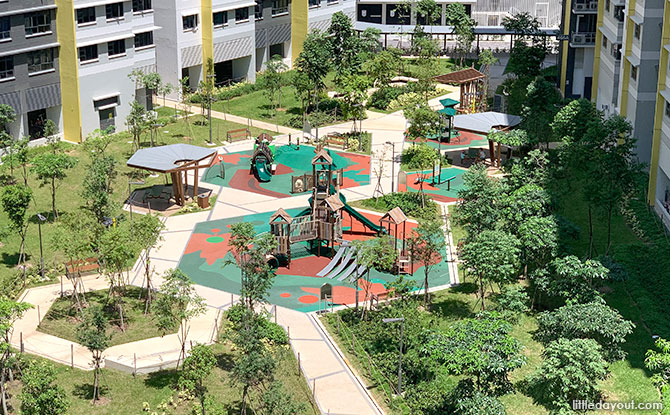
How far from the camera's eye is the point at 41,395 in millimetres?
38156

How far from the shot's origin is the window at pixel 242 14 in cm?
9738

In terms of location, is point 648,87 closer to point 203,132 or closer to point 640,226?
point 640,226

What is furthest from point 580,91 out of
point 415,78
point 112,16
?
point 112,16

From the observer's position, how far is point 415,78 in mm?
102250

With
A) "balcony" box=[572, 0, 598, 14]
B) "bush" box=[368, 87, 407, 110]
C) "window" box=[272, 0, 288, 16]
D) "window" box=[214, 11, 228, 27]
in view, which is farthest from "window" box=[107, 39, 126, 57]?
"balcony" box=[572, 0, 598, 14]

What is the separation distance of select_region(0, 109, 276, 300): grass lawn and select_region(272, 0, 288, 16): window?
20.8m

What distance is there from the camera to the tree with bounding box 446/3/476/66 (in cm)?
10856

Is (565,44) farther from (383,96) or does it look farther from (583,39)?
(383,96)

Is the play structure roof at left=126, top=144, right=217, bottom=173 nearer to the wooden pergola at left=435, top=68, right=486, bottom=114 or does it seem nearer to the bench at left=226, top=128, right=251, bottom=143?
the bench at left=226, top=128, right=251, bottom=143

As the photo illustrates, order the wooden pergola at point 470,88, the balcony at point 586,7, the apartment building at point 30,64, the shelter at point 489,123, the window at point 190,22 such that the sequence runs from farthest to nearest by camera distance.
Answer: the window at point 190,22, the balcony at point 586,7, the wooden pergola at point 470,88, the shelter at point 489,123, the apartment building at point 30,64

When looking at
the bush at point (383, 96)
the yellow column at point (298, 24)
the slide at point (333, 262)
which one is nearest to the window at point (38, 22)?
the bush at point (383, 96)

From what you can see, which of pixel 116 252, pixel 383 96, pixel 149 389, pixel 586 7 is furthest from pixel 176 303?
pixel 586 7

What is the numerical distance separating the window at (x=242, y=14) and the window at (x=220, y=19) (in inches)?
67.9

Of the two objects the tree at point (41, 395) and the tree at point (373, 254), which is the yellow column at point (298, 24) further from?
the tree at point (41, 395)
